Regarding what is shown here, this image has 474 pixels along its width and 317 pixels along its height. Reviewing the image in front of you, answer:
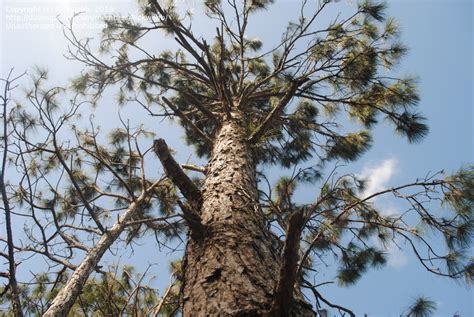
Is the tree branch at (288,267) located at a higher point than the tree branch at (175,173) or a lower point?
lower

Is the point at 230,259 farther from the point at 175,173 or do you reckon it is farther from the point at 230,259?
the point at 175,173

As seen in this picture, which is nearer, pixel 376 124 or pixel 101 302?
pixel 101 302

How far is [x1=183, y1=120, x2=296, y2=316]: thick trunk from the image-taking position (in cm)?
133

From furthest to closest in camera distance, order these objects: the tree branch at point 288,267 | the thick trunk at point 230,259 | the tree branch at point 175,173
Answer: the tree branch at point 175,173 < the thick trunk at point 230,259 < the tree branch at point 288,267

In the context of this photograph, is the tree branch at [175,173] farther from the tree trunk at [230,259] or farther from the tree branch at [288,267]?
the tree branch at [288,267]

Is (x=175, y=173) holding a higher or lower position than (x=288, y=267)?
higher

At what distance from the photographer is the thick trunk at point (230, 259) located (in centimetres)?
133

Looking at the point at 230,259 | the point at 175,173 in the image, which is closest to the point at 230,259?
the point at 230,259

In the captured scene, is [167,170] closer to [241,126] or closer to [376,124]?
[241,126]

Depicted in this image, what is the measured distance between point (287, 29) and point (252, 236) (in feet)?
15.4

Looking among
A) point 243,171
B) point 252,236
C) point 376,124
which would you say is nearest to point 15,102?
point 243,171

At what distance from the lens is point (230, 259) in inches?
61.2

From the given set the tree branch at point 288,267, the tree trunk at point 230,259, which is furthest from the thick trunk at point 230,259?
the tree branch at point 288,267

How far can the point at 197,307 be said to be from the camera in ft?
4.48
